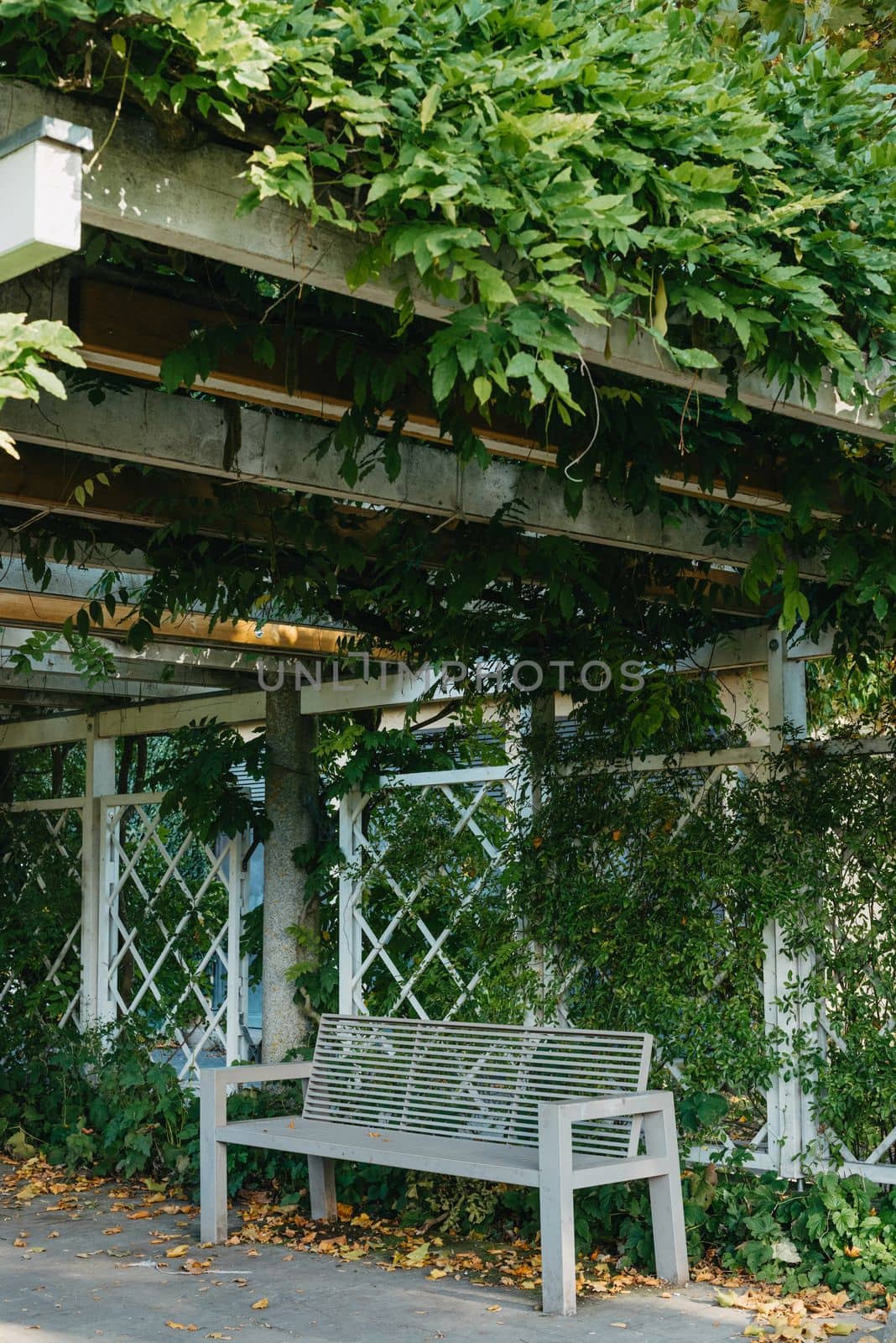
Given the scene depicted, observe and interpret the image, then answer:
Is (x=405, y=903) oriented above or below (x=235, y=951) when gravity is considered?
above

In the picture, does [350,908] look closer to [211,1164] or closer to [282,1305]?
[211,1164]

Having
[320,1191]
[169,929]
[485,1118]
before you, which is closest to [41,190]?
[485,1118]

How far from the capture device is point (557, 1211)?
401 centimetres

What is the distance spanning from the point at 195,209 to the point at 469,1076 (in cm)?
343

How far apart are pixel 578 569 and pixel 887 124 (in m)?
1.78

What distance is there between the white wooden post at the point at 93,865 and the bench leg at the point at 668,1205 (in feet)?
11.5

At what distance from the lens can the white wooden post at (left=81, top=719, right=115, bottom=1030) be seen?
708 centimetres

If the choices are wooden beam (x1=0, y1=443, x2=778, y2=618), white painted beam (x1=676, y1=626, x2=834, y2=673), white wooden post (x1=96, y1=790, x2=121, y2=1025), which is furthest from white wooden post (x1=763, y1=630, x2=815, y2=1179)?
white wooden post (x1=96, y1=790, x2=121, y2=1025)

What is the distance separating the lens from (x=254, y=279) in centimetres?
298

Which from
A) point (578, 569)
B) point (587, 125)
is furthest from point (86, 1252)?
point (587, 125)

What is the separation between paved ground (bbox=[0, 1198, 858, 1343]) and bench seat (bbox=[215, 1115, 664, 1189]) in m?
0.36

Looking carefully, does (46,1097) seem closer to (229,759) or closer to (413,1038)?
(229,759)

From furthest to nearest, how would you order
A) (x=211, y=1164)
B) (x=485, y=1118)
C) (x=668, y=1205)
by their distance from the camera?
(x=211, y=1164)
(x=485, y=1118)
(x=668, y=1205)

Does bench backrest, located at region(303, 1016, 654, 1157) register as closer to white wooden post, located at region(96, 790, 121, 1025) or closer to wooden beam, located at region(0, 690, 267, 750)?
wooden beam, located at region(0, 690, 267, 750)
